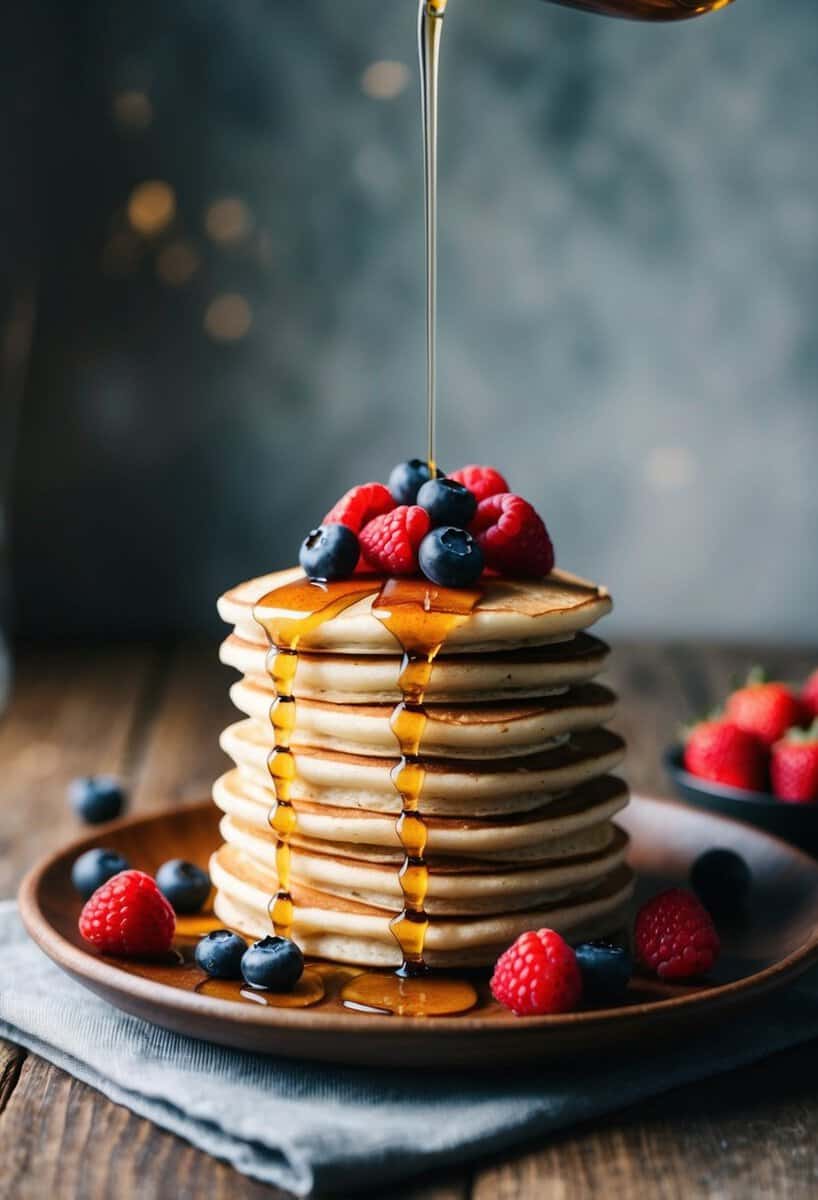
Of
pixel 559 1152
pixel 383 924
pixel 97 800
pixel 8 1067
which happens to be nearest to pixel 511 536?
pixel 383 924

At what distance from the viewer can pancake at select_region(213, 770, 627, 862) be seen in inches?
62.4

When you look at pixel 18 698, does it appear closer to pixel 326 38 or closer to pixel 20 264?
pixel 20 264

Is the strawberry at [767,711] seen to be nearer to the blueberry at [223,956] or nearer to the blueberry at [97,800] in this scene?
the blueberry at [97,800]

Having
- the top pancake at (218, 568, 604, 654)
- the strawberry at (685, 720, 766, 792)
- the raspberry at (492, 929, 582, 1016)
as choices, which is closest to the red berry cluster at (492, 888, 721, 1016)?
the raspberry at (492, 929, 582, 1016)

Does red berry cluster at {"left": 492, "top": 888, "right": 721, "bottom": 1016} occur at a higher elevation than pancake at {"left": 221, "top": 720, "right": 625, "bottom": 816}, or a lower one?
lower

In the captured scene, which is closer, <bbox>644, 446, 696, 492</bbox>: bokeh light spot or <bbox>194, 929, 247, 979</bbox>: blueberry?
<bbox>194, 929, 247, 979</bbox>: blueberry

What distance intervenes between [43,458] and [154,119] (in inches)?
40.3

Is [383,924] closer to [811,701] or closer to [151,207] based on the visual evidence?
[811,701]

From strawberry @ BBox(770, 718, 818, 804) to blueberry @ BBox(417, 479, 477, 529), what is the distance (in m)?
0.90

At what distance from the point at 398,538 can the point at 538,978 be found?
531 mm

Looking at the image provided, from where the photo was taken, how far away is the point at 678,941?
1.57m

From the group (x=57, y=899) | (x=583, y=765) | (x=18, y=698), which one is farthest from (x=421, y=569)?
(x=18, y=698)

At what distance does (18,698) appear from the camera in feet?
11.5

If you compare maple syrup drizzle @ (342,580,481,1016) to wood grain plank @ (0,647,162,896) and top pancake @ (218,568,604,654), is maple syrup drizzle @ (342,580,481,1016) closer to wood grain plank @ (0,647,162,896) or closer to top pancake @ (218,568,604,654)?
top pancake @ (218,568,604,654)
